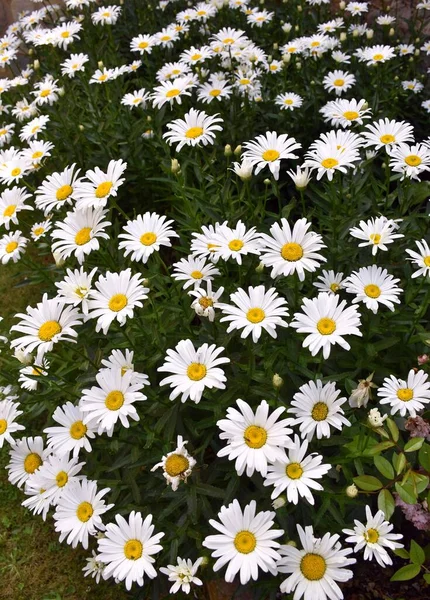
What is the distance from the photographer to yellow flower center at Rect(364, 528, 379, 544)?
218cm

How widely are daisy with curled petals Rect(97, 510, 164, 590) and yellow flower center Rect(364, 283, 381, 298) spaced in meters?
1.42

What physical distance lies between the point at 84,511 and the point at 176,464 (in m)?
0.55

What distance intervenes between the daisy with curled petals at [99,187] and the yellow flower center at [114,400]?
111 cm

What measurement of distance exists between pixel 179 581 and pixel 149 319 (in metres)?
1.34

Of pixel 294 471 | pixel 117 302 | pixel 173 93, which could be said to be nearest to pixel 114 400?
pixel 117 302

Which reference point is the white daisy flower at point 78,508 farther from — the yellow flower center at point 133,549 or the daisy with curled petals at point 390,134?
the daisy with curled petals at point 390,134

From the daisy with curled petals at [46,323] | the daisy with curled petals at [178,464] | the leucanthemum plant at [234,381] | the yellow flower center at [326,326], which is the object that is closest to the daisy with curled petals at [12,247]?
the leucanthemum plant at [234,381]

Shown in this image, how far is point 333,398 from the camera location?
7.74ft

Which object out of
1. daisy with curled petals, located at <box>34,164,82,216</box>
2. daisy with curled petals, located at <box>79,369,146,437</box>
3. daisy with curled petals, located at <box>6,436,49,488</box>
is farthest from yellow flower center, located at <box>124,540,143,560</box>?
daisy with curled petals, located at <box>34,164,82,216</box>

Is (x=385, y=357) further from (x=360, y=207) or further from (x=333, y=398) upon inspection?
(x=360, y=207)

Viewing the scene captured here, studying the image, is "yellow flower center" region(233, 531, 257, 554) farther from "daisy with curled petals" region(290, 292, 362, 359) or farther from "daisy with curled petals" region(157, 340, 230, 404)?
"daisy with curled petals" region(290, 292, 362, 359)

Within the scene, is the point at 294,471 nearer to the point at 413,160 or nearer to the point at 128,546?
the point at 128,546

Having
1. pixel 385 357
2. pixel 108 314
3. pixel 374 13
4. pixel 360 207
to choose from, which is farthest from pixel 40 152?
pixel 374 13

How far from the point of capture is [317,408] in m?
2.40
